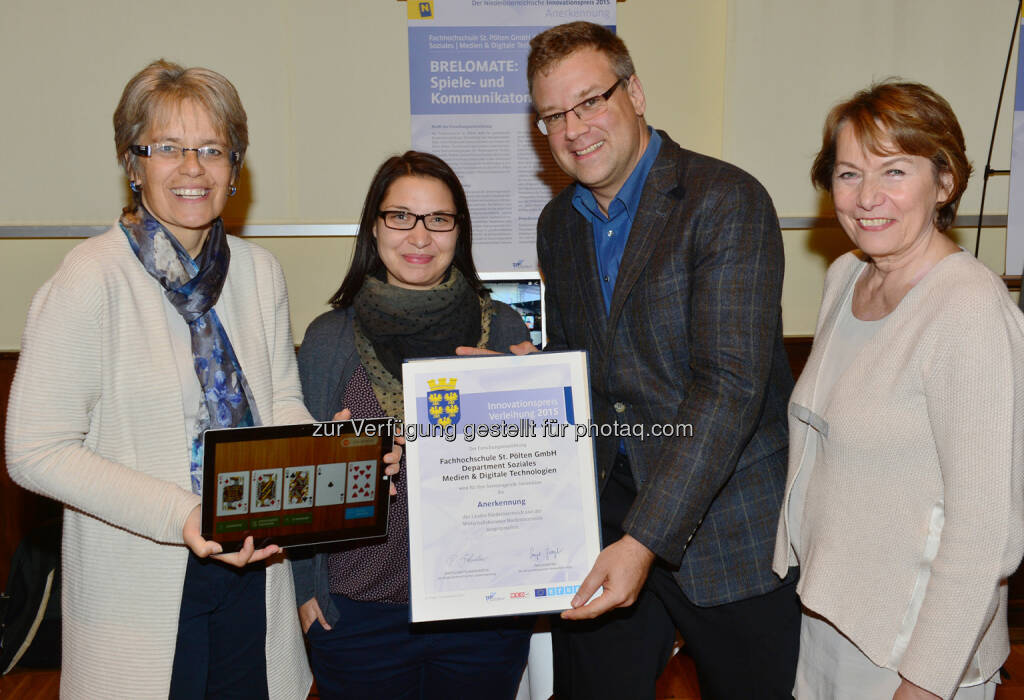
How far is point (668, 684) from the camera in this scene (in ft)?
11.4

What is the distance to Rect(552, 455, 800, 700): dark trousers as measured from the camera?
197 cm

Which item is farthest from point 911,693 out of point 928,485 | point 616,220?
point 616,220

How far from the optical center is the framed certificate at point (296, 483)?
65.0 inches

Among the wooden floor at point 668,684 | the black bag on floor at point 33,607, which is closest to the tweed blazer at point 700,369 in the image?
the wooden floor at point 668,684

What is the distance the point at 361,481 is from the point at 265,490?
225 millimetres

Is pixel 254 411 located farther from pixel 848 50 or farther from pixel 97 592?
pixel 848 50

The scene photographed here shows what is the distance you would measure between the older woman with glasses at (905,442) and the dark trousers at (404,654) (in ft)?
2.75

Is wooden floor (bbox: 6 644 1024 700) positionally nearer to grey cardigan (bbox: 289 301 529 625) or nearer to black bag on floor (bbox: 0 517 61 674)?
black bag on floor (bbox: 0 517 61 674)

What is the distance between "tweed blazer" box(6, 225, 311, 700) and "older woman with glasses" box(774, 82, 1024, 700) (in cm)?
138

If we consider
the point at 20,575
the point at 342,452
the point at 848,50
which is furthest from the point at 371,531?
the point at 848,50

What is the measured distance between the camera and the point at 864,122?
169cm

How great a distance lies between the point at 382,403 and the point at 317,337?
30 cm
